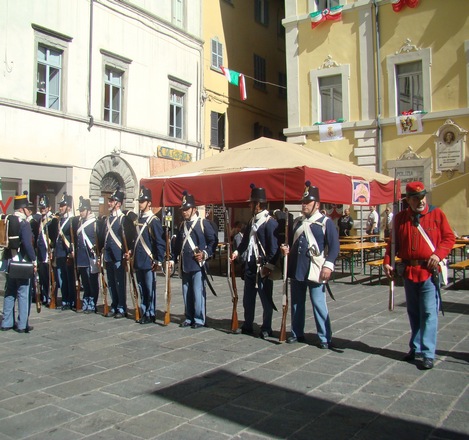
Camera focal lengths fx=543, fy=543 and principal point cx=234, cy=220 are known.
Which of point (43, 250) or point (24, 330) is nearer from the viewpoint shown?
point (24, 330)

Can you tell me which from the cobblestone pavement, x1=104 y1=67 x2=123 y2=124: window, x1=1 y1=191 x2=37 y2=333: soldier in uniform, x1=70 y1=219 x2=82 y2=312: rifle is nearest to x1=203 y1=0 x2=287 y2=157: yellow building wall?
x1=104 y1=67 x2=123 y2=124: window

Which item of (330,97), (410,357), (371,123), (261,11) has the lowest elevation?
(410,357)

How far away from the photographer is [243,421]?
392 centimetres

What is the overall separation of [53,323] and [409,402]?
5.21 meters

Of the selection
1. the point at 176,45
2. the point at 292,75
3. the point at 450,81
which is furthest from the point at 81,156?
the point at 450,81

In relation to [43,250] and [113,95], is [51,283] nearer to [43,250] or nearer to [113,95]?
[43,250]

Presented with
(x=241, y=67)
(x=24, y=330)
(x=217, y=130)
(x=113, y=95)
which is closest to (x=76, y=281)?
(x=24, y=330)

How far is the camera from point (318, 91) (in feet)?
66.6

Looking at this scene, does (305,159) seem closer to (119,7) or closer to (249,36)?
(119,7)

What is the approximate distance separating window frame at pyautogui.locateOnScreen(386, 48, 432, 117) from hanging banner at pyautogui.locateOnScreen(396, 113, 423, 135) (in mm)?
344

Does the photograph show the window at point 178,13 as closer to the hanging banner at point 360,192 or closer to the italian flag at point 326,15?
the italian flag at point 326,15

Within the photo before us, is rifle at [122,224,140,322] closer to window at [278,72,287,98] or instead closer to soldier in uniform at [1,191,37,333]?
soldier in uniform at [1,191,37,333]

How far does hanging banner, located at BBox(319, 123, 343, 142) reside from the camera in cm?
1980

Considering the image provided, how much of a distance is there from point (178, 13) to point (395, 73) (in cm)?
908
